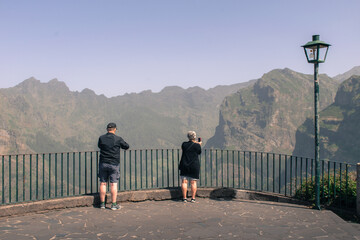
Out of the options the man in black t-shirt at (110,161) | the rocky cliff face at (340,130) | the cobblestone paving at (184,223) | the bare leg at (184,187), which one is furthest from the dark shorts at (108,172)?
the rocky cliff face at (340,130)

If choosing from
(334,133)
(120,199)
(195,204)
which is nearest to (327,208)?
(195,204)

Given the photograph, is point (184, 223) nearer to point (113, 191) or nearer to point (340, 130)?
point (113, 191)

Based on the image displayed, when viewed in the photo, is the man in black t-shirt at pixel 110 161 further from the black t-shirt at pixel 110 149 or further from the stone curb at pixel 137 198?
the stone curb at pixel 137 198

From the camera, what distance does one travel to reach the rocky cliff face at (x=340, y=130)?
172 meters

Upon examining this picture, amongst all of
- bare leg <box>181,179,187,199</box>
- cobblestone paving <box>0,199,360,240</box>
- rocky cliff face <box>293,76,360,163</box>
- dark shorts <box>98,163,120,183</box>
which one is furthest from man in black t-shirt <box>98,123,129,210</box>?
rocky cliff face <box>293,76,360,163</box>

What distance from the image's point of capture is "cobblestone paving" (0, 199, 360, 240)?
5.84 meters

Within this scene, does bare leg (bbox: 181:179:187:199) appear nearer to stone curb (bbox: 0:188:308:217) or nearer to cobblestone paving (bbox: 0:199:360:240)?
cobblestone paving (bbox: 0:199:360:240)

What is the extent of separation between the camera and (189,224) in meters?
6.54

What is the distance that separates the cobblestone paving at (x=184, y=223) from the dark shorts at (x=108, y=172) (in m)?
0.68

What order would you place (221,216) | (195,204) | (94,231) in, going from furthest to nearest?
(195,204) → (221,216) → (94,231)

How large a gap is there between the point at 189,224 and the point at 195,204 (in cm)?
192

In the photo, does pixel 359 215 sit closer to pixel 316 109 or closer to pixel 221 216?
pixel 316 109

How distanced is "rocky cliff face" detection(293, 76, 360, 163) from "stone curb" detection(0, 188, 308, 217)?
169180 mm

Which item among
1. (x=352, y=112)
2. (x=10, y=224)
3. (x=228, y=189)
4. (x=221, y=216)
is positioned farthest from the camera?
(x=352, y=112)
